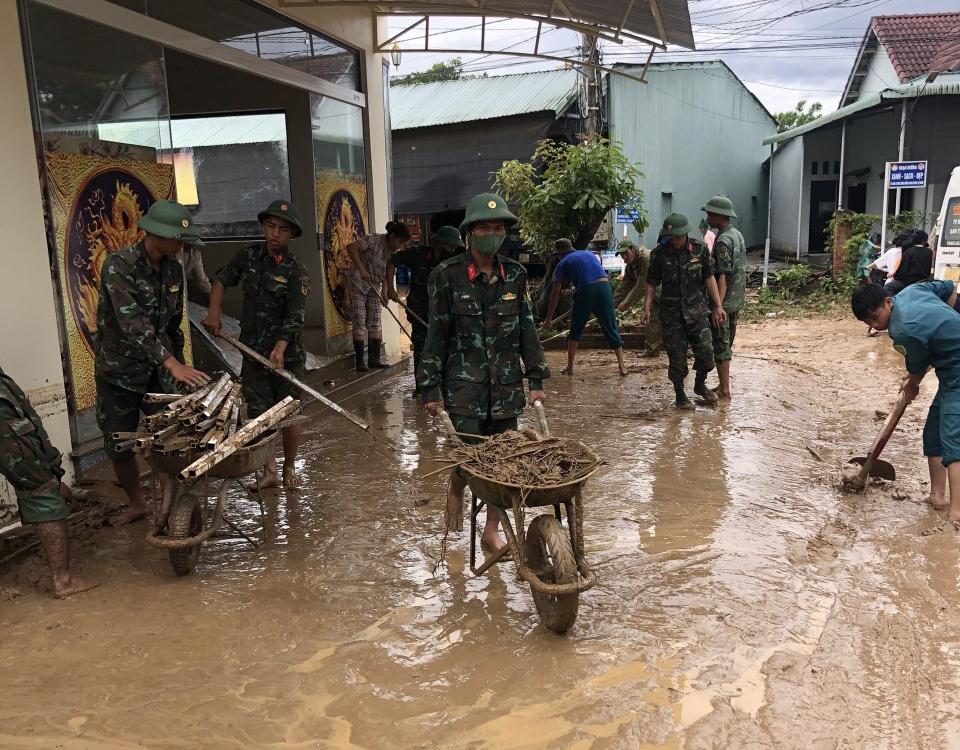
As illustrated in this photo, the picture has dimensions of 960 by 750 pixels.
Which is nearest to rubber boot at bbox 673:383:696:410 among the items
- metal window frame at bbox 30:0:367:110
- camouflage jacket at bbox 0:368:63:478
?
metal window frame at bbox 30:0:367:110

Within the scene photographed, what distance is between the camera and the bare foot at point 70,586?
3846mm

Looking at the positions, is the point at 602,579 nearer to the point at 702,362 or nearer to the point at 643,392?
the point at 702,362

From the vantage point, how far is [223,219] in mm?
11359

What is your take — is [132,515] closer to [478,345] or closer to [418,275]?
[478,345]

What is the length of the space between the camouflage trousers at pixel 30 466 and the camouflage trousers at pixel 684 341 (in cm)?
547

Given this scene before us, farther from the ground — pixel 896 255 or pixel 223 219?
pixel 223 219

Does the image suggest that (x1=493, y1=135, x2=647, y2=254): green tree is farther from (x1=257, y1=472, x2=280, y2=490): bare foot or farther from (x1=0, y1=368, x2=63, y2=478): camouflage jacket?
(x1=0, y1=368, x2=63, y2=478): camouflage jacket

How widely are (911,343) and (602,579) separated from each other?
92.8 inches

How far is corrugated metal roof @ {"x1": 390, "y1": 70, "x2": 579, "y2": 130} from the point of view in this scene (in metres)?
17.6

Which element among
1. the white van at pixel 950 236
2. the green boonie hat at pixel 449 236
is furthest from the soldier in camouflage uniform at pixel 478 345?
the white van at pixel 950 236

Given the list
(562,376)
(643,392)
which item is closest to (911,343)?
(643,392)

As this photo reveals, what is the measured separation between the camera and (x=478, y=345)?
430cm

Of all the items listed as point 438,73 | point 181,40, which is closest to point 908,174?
point 181,40

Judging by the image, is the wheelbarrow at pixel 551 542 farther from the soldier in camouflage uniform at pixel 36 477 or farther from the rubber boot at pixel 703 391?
the rubber boot at pixel 703 391
